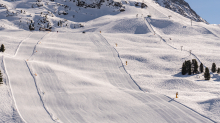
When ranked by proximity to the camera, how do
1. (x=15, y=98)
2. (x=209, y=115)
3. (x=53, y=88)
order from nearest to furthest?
(x=209, y=115)
(x=15, y=98)
(x=53, y=88)

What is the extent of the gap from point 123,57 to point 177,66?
29.1 ft

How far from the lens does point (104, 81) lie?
22.8 meters

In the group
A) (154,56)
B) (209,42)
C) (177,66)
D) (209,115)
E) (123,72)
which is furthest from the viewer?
(209,42)

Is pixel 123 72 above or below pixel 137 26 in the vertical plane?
below

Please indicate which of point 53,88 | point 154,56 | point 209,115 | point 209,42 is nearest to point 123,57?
point 154,56

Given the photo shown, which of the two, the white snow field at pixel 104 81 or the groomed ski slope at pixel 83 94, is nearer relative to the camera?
the groomed ski slope at pixel 83 94

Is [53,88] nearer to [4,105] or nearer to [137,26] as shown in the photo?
[4,105]

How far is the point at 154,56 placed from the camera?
108 ft

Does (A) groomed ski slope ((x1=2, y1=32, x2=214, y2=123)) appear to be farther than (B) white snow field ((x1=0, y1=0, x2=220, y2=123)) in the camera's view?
No

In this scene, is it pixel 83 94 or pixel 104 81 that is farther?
pixel 104 81

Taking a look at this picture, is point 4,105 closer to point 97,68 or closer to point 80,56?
point 97,68

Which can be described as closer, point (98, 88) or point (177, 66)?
point (98, 88)

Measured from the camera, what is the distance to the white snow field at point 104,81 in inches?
610

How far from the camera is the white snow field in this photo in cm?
1549
